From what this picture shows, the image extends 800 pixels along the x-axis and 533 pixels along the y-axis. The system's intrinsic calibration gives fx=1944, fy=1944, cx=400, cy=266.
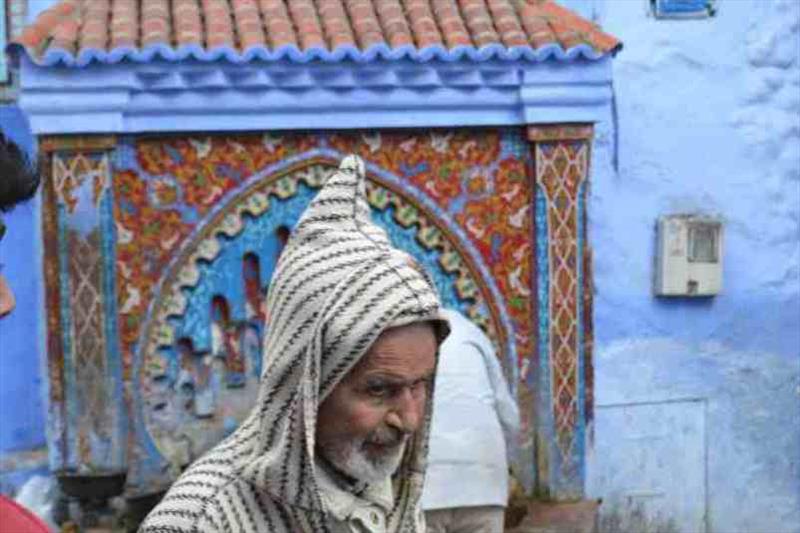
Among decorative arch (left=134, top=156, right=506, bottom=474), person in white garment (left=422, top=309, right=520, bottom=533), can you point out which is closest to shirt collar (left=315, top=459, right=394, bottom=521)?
person in white garment (left=422, top=309, right=520, bottom=533)

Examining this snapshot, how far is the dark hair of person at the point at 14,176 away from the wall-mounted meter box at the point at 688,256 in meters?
5.15

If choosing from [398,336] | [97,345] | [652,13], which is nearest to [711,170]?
[652,13]

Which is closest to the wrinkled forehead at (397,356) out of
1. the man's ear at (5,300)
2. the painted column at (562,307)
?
the man's ear at (5,300)

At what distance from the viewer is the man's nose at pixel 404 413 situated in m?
2.98

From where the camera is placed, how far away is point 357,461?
2.98 m

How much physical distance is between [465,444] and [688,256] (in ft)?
6.09

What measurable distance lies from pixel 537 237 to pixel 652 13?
3.19 feet

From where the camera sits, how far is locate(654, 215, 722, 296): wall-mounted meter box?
732 cm

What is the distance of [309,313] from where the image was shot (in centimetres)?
288

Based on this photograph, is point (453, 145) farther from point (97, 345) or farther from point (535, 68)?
point (97, 345)

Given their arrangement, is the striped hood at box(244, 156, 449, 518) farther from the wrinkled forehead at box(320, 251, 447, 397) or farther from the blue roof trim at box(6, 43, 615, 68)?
the blue roof trim at box(6, 43, 615, 68)

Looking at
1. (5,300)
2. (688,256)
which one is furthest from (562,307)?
(5,300)

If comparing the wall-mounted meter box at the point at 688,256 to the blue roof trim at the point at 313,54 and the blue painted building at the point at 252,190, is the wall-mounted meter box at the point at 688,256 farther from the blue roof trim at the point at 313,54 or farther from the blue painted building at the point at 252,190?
the blue roof trim at the point at 313,54

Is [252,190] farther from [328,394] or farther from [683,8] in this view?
[328,394]
